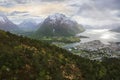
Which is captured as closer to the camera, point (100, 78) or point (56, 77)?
point (56, 77)

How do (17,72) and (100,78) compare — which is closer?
(17,72)

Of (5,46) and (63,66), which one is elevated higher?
(5,46)

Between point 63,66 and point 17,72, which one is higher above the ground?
point 17,72

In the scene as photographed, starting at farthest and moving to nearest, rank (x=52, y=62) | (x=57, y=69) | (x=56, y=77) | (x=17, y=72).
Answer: (x=52, y=62)
(x=57, y=69)
(x=56, y=77)
(x=17, y=72)

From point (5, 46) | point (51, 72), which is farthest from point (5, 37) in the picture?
point (51, 72)

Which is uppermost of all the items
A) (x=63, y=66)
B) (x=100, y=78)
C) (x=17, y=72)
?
(x=17, y=72)

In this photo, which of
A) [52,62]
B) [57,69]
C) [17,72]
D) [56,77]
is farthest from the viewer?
[52,62]

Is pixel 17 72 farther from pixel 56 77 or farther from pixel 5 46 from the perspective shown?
pixel 5 46

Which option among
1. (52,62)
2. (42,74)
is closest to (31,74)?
(42,74)

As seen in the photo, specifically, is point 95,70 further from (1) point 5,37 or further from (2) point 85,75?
(1) point 5,37
